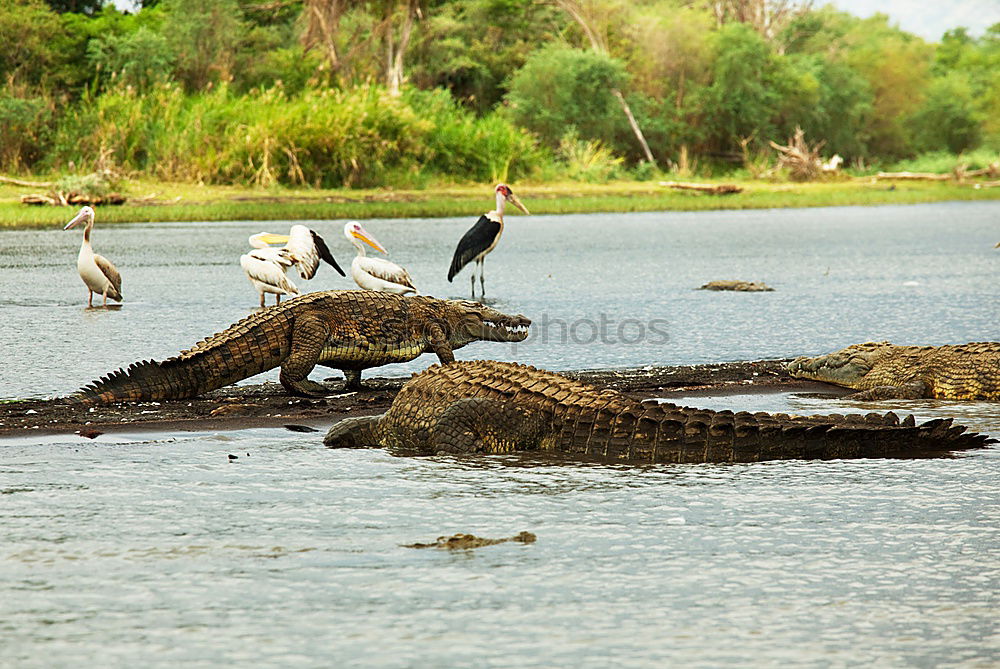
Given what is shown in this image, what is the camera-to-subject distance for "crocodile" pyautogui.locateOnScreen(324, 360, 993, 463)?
5672 mm

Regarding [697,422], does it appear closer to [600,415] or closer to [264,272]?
[600,415]

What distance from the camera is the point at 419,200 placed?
98.5 feet

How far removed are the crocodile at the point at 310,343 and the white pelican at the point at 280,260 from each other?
354 cm

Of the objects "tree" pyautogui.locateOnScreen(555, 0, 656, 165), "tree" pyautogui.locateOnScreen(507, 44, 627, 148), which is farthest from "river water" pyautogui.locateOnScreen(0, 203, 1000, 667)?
"tree" pyautogui.locateOnScreen(555, 0, 656, 165)

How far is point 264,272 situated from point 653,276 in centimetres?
613

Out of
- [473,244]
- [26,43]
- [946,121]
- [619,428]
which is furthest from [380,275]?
[946,121]

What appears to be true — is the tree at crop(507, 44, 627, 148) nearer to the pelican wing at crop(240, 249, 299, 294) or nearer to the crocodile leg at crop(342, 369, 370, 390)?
the pelican wing at crop(240, 249, 299, 294)

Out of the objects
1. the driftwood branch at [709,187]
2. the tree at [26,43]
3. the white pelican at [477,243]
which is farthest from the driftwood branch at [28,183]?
the driftwood branch at [709,187]

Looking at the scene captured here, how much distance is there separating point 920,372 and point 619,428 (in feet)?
9.22

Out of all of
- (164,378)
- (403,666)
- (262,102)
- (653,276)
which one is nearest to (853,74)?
(262,102)

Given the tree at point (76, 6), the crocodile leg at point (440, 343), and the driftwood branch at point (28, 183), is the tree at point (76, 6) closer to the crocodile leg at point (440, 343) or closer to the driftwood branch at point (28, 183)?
the driftwood branch at point (28, 183)

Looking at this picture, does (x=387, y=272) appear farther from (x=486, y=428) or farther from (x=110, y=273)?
(x=486, y=428)

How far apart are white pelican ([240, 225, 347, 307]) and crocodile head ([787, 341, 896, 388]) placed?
16.3 ft

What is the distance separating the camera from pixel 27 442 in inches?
249
